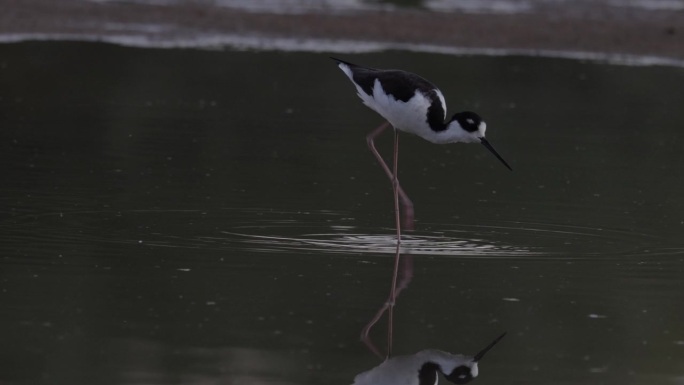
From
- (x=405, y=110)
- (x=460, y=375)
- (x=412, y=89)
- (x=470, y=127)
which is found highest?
(x=412, y=89)

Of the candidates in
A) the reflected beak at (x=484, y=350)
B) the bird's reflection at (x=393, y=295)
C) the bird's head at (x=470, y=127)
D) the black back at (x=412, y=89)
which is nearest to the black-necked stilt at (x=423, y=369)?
the reflected beak at (x=484, y=350)

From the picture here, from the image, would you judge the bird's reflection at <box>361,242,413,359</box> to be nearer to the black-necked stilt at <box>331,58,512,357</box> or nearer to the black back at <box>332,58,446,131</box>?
the black-necked stilt at <box>331,58,512,357</box>

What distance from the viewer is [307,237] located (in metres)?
8.95

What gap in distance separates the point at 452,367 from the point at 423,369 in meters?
0.12

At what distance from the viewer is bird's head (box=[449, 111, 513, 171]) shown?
9.29 metres

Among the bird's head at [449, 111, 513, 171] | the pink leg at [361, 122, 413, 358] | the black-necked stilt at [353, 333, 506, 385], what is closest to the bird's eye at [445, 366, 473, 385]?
the black-necked stilt at [353, 333, 506, 385]

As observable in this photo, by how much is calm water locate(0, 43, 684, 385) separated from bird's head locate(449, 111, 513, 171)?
546 millimetres

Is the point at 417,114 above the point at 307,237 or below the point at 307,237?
above

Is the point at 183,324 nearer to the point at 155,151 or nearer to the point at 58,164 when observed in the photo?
the point at 58,164

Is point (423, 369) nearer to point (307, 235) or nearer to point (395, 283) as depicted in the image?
point (395, 283)

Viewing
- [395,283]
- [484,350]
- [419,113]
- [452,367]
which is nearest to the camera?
[452,367]

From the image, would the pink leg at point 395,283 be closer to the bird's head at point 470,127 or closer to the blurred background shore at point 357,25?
the bird's head at point 470,127

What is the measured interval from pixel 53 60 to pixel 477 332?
12019 millimetres

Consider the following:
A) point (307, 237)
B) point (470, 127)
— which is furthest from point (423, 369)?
point (470, 127)
